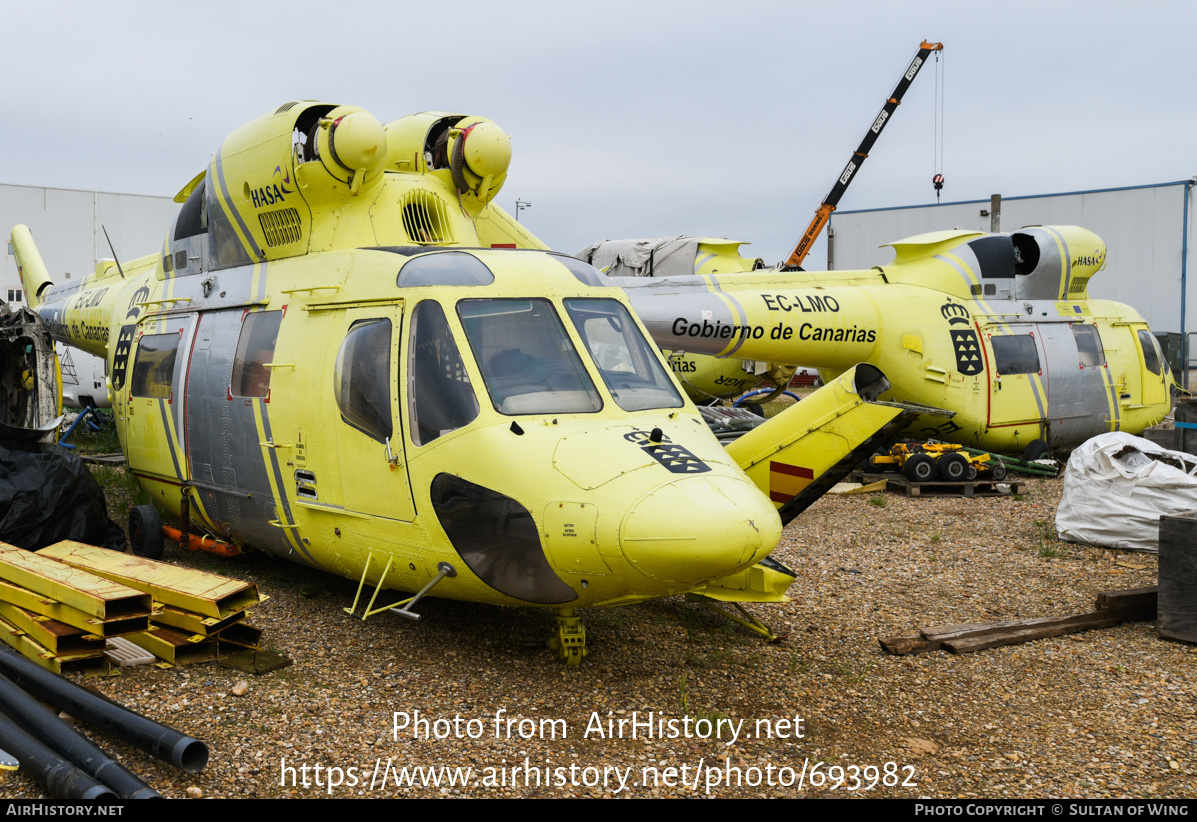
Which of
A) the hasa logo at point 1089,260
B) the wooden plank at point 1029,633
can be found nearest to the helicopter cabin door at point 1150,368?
the hasa logo at point 1089,260

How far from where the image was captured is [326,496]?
5637 mm

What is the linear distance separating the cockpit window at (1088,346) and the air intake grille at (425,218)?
9471 millimetres

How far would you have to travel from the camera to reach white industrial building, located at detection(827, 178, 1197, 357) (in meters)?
26.4

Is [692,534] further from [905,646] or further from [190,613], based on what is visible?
[190,613]

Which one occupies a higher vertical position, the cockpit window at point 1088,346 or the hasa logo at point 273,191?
the hasa logo at point 273,191

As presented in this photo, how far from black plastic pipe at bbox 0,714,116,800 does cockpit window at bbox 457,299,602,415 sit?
93.0 inches

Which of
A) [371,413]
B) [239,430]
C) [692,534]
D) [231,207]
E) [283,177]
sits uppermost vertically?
[283,177]

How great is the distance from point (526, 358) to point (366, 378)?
0.96 metres

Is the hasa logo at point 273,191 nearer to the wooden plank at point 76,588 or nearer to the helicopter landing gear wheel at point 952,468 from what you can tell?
the wooden plank at point 76,588

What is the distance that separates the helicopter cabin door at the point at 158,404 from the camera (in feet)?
23.0

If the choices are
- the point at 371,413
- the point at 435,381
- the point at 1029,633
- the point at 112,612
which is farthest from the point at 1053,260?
the point at 112,612

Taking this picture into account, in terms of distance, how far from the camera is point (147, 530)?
7.18 meters

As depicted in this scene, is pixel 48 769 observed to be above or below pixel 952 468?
above

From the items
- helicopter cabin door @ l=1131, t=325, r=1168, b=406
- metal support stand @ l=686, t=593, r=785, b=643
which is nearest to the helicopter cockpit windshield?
metal support stand @ l=686, t=593, r=785, b=643
